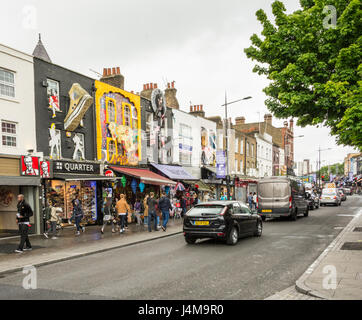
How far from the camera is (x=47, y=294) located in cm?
645

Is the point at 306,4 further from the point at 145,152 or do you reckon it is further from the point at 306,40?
the point at 145,152

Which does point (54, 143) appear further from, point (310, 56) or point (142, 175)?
point (310, 56)

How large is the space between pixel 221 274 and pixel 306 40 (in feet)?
36.5

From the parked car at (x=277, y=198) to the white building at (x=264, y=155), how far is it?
26.2 m

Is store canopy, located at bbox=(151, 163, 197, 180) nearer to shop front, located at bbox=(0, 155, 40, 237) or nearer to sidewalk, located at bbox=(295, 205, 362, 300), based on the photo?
shop front, located at bbox=(0, 155, 40, 237)

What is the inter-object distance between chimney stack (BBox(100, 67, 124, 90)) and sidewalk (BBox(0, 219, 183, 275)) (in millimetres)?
10304

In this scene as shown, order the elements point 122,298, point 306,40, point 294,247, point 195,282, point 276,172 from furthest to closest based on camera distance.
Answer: point 276,172, point 306,40, point 294,247, point 195,282, point 122,298

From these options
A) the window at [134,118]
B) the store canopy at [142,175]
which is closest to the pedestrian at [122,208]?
the store canopy at [142,175]

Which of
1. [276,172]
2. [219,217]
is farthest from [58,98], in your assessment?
[276,172]

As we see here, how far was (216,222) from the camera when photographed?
1183cm

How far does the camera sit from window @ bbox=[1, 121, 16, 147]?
15125 mm

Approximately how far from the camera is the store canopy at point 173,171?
80.4ft

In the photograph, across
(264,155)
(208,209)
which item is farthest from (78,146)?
(264,155)

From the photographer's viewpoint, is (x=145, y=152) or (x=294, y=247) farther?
(x=145, y=152)
